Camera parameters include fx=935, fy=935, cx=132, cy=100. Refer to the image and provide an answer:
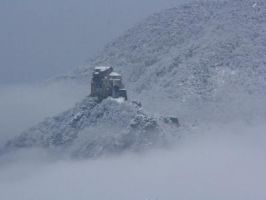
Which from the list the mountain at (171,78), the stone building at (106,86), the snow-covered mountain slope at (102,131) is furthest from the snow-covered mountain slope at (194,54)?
the snow-covered mountain slope at (102,131)

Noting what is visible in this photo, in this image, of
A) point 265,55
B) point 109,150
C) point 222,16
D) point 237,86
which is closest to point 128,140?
point 109,150

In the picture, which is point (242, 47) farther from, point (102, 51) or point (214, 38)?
point (102, 51)

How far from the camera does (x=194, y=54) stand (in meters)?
158

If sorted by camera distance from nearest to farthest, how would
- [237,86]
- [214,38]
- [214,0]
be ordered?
[237,86]
[214,38]
[214,0]

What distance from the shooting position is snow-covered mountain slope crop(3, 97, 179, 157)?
12756 centimetres

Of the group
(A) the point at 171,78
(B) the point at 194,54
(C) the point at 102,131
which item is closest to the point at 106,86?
(C) the point at 102,131

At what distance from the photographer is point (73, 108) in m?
144

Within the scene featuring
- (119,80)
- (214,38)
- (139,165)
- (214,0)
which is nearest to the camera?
(139,165)

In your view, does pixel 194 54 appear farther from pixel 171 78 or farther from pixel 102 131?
pixel 102 131

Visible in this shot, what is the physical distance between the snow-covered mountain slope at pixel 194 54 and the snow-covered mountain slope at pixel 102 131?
15387 millimetres

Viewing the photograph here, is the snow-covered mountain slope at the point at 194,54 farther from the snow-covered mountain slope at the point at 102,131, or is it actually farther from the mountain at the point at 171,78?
the snow-covered mountain slope at the point at 102,131

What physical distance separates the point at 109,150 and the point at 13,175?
14.3 meters

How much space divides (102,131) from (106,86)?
10.6 meters

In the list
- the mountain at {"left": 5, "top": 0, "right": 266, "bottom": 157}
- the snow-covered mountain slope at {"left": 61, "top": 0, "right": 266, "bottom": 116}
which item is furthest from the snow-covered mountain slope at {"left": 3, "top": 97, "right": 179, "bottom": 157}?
the snow-covered mountain slope at {"left": 61, "top": 0, "right": 266, "bottom": 116}
